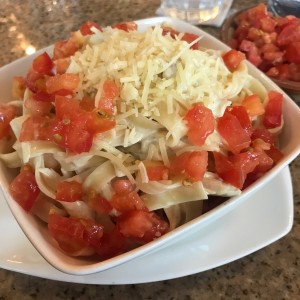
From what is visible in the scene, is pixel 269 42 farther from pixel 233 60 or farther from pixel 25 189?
pixel 25 189

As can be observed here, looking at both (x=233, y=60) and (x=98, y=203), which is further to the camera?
(x=233, y=60)

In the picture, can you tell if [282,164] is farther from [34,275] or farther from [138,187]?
[34,275]

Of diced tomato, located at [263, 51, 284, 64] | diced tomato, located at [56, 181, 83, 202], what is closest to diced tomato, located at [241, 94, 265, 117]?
diced tomato, located at [56, 181, 83, 202]

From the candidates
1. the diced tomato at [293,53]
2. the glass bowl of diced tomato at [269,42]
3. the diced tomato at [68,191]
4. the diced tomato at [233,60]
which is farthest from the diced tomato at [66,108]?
the diced tomato at [293,53]

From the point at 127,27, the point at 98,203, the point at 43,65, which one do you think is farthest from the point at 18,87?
the point at 98,203

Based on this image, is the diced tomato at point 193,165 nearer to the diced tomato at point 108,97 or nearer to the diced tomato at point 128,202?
the diced tomato at point 128,202

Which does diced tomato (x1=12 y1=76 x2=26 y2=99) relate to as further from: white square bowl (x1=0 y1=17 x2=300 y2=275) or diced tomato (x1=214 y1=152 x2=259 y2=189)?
diced tomato (x1=214 y1=152 x2=259 y2=189)

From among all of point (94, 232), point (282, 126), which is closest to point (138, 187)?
point (94, 232)
